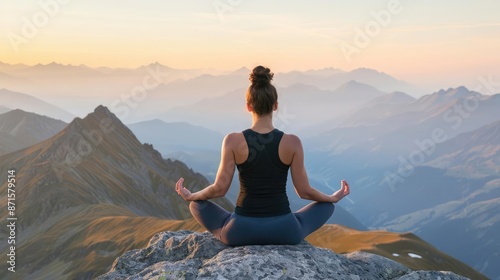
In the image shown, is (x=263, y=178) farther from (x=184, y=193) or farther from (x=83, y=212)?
(x=83, y=212)

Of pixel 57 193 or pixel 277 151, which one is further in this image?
pixel 57 193

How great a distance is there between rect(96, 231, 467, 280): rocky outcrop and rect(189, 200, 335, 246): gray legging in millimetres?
185

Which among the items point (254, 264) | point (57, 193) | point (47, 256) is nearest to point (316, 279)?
point (254, 264)

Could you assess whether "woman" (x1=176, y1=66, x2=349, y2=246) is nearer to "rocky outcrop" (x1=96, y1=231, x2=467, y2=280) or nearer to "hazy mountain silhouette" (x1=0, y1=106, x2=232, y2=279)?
"rocky outcrop" (x1=96, y1=231, x2=467, y2=280)

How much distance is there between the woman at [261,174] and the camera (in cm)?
995

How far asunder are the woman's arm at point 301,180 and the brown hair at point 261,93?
77cm

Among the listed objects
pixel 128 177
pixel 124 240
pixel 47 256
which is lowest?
pixel 47 256

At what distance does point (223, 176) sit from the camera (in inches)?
410

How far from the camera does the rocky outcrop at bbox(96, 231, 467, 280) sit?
30.5 feet

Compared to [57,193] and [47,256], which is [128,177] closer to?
[57,193]

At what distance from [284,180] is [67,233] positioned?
450 feet

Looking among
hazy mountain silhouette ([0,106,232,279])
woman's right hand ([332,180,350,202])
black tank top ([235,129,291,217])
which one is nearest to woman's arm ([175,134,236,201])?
black tank top ([235,129,291,217])

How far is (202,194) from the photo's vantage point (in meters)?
10.8

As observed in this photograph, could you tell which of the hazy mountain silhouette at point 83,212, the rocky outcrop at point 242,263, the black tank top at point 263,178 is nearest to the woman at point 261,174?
the black tank top at point 263,178
